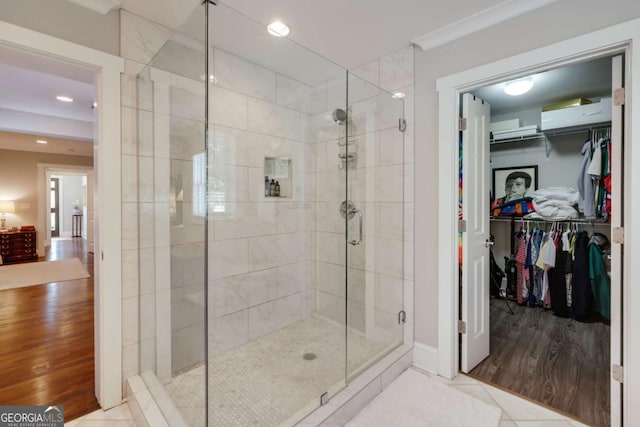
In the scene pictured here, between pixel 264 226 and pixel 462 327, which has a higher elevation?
pixel 264 226

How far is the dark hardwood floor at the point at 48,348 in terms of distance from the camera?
6.49 feet

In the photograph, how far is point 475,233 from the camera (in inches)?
90.1

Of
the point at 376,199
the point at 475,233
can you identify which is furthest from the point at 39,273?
the point at 475,233

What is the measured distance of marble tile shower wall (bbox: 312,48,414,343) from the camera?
237 centimetres

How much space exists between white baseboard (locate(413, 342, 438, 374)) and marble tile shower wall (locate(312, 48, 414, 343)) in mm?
87

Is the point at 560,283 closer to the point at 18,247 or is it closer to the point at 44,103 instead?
the point at 44,103

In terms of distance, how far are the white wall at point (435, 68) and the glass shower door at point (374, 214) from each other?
16cm

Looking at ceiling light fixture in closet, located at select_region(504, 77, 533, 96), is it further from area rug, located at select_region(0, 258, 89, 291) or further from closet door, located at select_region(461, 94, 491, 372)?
area rug, located at select_region(0, 258, 89, 291)

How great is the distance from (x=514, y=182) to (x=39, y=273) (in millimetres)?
7877

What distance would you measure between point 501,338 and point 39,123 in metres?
6.94

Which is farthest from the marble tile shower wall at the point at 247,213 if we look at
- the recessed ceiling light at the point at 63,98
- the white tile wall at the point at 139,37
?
the recessed ceiling light at the point at 63,98

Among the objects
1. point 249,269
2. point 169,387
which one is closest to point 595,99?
point 249,269

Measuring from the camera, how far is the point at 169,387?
67.2 inches

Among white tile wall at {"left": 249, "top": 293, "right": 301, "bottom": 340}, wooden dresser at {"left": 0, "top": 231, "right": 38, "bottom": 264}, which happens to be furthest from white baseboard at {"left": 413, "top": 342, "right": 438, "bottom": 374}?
wooden dresser at {"left": 0, "top": 231, "right": 38, "bottom": 264}
